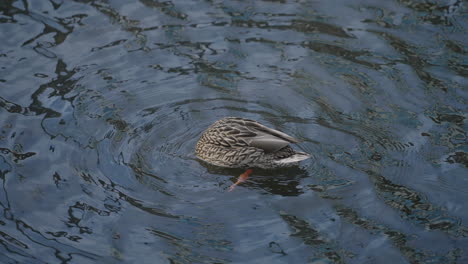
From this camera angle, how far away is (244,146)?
8.40 metres

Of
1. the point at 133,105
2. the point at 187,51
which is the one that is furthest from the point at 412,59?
the point at 133,105

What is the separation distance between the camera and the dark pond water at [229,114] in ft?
23.1

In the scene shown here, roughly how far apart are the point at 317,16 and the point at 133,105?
4223 mm

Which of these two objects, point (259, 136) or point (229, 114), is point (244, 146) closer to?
point (259, 136)

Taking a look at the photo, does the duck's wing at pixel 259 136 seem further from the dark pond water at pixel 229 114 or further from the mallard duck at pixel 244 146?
the dark pond water at pixel 229 114

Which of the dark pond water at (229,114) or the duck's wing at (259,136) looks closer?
the dark pond water at (229,114)

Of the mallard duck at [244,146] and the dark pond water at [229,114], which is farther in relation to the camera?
the mallard duck at [244,146]

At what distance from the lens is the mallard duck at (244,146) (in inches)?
321

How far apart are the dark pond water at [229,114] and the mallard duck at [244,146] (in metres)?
0.19

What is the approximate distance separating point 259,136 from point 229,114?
131 cm

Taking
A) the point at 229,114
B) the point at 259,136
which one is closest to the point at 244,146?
the point at 259,136

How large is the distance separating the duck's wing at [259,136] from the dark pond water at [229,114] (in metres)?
0.47

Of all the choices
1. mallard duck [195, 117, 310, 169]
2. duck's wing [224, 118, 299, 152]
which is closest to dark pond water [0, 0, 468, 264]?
mallard duck [195, 117, 310, 169]

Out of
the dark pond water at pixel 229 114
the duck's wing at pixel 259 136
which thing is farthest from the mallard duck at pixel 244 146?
the dark pond water at pixel 229 114
